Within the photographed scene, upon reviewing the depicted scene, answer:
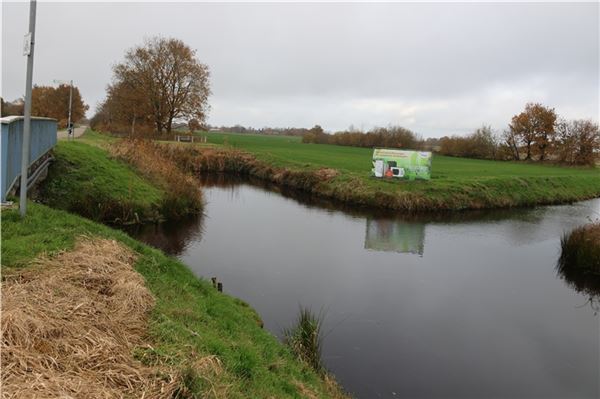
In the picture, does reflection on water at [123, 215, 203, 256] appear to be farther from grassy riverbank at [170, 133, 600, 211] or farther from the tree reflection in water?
the tree reflection in water

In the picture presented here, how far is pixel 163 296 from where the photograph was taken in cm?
664

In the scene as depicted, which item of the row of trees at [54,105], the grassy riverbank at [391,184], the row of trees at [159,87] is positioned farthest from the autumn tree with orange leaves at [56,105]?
the grassy riverbank at [391,184]

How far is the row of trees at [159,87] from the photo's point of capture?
1810 inches

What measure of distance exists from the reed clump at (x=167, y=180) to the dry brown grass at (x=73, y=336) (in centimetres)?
1282

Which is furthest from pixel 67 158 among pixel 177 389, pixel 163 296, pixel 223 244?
pixel 177 389

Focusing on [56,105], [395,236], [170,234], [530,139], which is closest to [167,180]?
[170,234]

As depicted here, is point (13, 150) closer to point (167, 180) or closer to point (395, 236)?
point (167, 180)

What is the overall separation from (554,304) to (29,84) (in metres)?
13.3

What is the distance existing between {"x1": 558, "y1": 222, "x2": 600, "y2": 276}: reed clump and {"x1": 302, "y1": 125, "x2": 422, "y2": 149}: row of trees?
2025 inches

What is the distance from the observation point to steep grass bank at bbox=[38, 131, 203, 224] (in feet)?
51.3

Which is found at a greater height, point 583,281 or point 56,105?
point 56,105

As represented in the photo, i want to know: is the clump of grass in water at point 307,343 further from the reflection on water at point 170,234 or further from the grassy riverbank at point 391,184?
the grassy riverbank at point 391,184

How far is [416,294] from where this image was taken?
40.1 ft

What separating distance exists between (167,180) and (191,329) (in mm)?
16505
